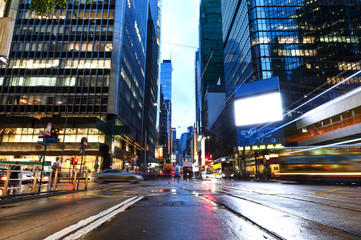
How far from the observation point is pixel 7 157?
4222 centimetres

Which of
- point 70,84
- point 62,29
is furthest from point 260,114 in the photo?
point 62,29

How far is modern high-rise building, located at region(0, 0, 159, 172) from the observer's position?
140 ft

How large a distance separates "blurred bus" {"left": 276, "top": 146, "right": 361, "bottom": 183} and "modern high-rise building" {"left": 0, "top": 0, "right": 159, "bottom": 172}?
3024cm

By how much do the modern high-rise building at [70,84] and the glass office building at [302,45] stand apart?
33988 mm

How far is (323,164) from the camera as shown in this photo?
68.9 feet

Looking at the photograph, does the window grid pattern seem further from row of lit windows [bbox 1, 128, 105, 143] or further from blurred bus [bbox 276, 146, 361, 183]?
blurred bus [bbox 276, 146, 361, 183]

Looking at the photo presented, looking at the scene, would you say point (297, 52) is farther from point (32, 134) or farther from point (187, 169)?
point (32, 134)

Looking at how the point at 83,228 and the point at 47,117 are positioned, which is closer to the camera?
the point at 83,228

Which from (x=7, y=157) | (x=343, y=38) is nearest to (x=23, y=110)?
(x=7, y=157)

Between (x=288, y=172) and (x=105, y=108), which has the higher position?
(x=105, y=108)

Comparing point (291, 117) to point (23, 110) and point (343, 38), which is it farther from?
point (23, 110)

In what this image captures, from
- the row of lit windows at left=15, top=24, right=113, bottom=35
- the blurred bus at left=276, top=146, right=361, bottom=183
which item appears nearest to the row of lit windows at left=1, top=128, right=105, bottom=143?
the row of lit windows at left=15, top=24, right=113, bottom=35

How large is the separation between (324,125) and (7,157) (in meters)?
59.6

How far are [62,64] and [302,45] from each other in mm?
60012
